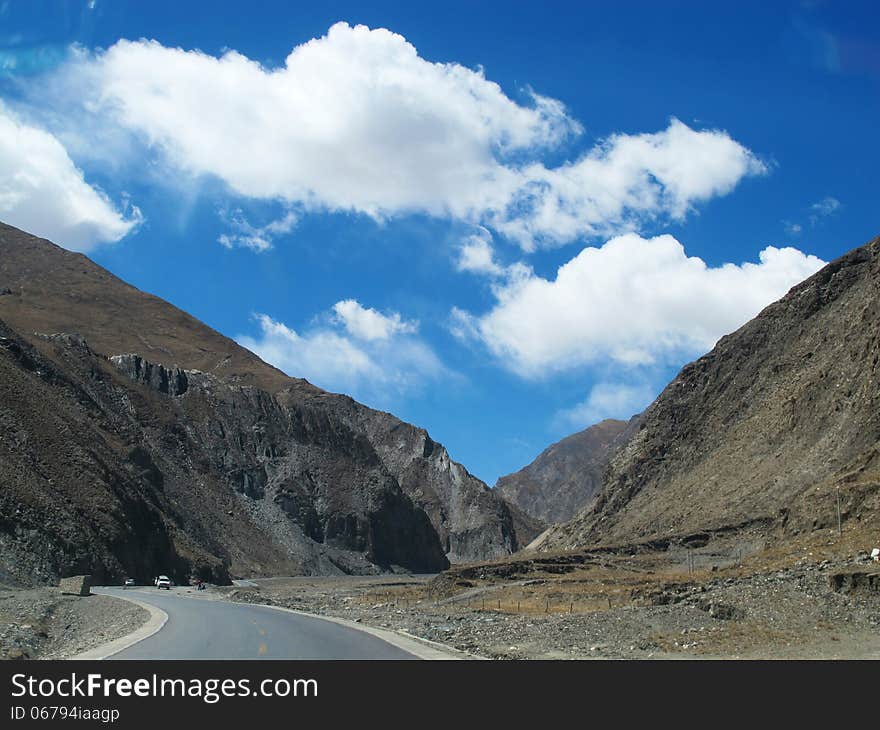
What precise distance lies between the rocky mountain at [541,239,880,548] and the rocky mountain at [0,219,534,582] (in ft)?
114

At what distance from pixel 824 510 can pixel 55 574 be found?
157 ft

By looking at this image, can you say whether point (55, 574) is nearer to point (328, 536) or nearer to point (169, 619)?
point (169, 619)

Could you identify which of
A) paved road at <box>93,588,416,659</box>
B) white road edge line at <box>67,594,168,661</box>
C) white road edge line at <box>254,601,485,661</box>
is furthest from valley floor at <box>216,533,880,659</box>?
white road edge line at <box>67,594,168,661</box>

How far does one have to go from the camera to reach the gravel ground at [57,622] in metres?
22.6

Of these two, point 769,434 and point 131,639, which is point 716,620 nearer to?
point 131,639

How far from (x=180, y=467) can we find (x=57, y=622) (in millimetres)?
89163

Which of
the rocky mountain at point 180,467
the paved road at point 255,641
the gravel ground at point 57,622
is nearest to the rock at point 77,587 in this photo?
the gravel ground at point 57,622

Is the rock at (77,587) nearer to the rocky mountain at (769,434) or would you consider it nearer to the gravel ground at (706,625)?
the gravel ground at (706,625)

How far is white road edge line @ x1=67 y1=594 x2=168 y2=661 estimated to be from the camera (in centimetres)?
1781

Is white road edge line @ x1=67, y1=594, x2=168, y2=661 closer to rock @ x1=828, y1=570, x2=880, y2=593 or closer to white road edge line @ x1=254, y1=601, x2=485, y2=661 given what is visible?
white road edge line @ x1=254, y1=601, x2=485, y2=661

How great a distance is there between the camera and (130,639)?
21.7 meters
